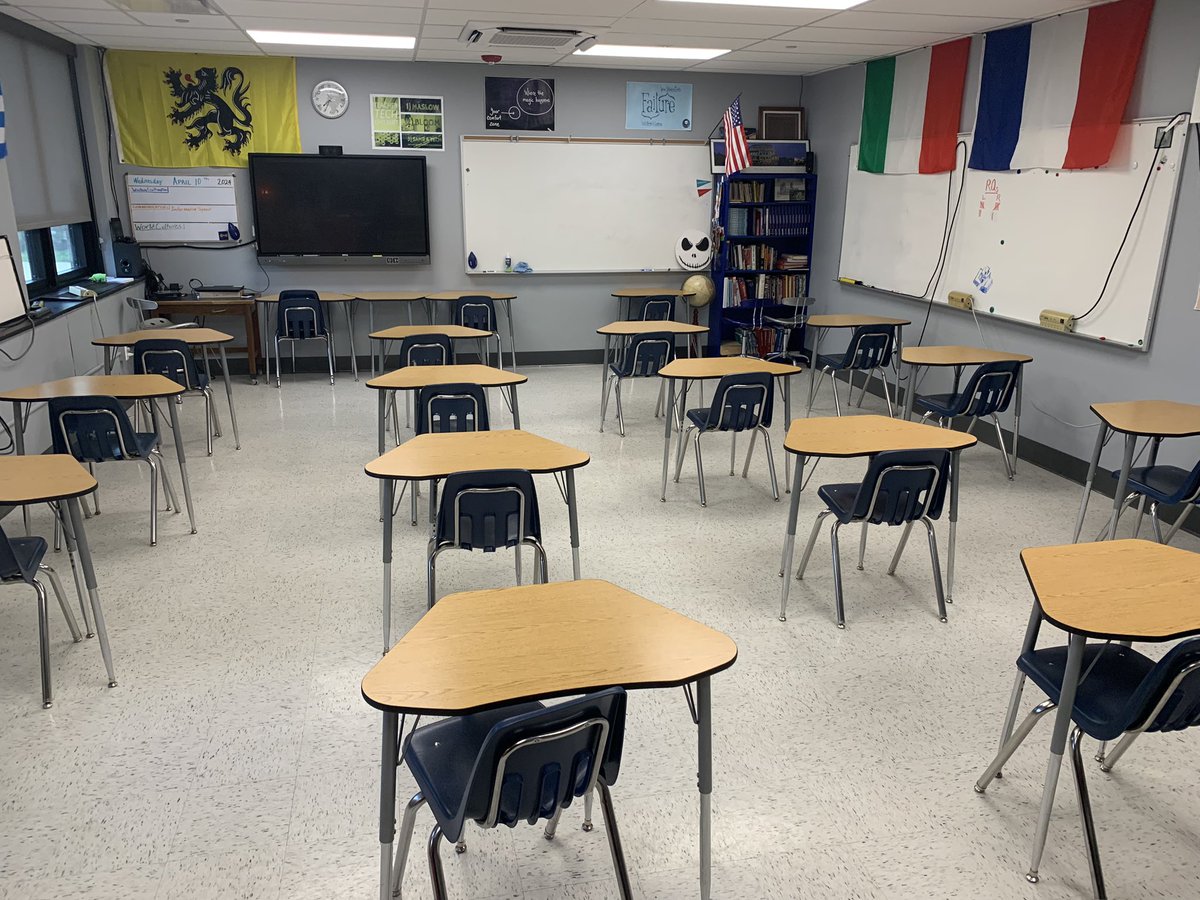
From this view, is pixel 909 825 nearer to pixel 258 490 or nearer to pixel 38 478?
pixel 38 478

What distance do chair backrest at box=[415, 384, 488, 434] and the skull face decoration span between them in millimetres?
5232

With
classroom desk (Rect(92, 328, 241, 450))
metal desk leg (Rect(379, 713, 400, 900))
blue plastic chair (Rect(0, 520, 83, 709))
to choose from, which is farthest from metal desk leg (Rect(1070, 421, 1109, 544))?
classroom desk (Rect(92, 328, 241, 450))

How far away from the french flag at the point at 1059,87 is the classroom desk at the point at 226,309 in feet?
20.4

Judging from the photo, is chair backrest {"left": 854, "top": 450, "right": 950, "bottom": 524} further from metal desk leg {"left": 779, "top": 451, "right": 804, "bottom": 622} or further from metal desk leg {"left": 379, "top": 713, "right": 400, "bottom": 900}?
metal desk leg {"left": 379, "top": 713, "right": 400, "bottom": 900}

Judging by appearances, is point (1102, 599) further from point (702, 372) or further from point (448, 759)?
point (702, 372)

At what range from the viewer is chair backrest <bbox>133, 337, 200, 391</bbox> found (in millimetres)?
5577

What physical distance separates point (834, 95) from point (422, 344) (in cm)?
511

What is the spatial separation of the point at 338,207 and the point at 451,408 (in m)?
4.82

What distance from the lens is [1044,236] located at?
579cm

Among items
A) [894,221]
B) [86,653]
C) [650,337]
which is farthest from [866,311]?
[86,653]

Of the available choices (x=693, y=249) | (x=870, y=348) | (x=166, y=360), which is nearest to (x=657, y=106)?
(x=693, y=249)

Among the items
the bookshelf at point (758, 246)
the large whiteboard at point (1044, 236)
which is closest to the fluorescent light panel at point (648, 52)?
the bookshelf at point (758, 246)

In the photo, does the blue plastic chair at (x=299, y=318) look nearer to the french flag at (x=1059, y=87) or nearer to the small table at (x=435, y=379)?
the small table at (x=435, y=379)

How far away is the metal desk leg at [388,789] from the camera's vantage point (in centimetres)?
190
